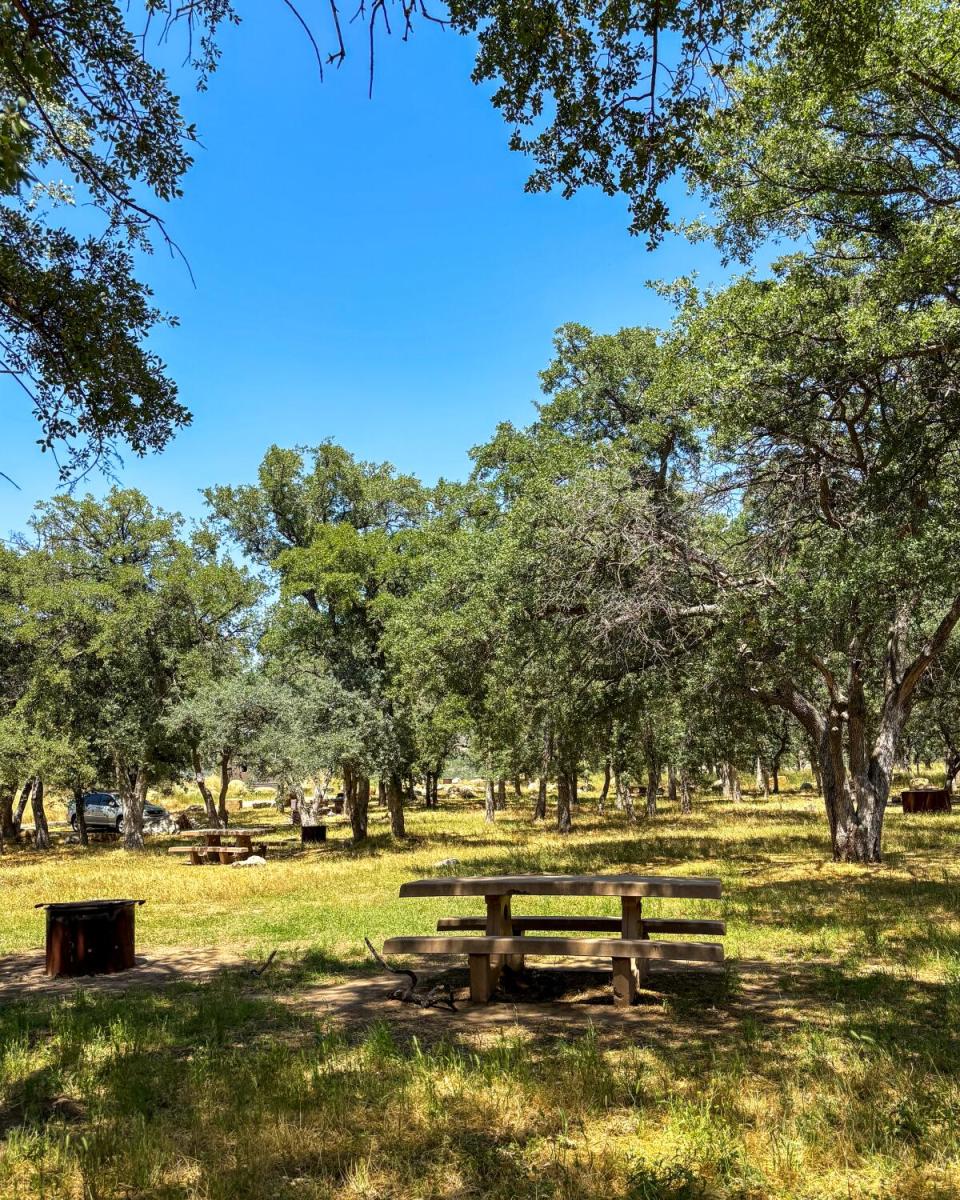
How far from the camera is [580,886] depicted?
6781 millimetres

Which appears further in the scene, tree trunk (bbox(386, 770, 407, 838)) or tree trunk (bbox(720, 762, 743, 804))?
tree trunk (bbox(720, 762, 743, 804))

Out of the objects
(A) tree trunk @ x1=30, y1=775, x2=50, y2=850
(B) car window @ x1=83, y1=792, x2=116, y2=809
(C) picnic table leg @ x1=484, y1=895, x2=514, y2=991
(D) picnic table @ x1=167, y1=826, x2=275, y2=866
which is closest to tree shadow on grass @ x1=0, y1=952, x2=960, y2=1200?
(C) picnic table leg @ x1=484, y1=895, x2=514, y2=991

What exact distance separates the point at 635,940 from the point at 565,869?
10023mm

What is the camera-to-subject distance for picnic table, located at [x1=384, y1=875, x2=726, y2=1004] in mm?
6582

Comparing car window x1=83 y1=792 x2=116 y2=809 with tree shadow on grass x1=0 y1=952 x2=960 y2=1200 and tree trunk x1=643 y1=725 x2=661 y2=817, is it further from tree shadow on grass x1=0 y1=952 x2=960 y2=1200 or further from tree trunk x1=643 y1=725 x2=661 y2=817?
tree shadow on grass x1=0 y1=952 x2=960 y2=1200

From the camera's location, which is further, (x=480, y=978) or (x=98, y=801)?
(x=98, y=801)

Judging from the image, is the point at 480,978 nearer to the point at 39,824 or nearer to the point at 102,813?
the point at 39,824

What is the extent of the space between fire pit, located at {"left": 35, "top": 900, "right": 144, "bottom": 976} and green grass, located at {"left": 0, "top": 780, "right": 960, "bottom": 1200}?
124 cm

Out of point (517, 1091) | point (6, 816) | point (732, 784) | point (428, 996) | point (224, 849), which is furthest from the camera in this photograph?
point (732, 784)

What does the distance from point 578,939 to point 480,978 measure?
3.02 feet

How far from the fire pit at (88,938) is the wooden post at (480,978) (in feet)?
13.9

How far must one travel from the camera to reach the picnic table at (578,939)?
A: 21.6 feet

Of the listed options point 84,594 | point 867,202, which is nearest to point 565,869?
point 867,202

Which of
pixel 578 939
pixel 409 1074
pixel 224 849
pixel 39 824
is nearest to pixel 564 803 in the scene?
pixel 224 849
